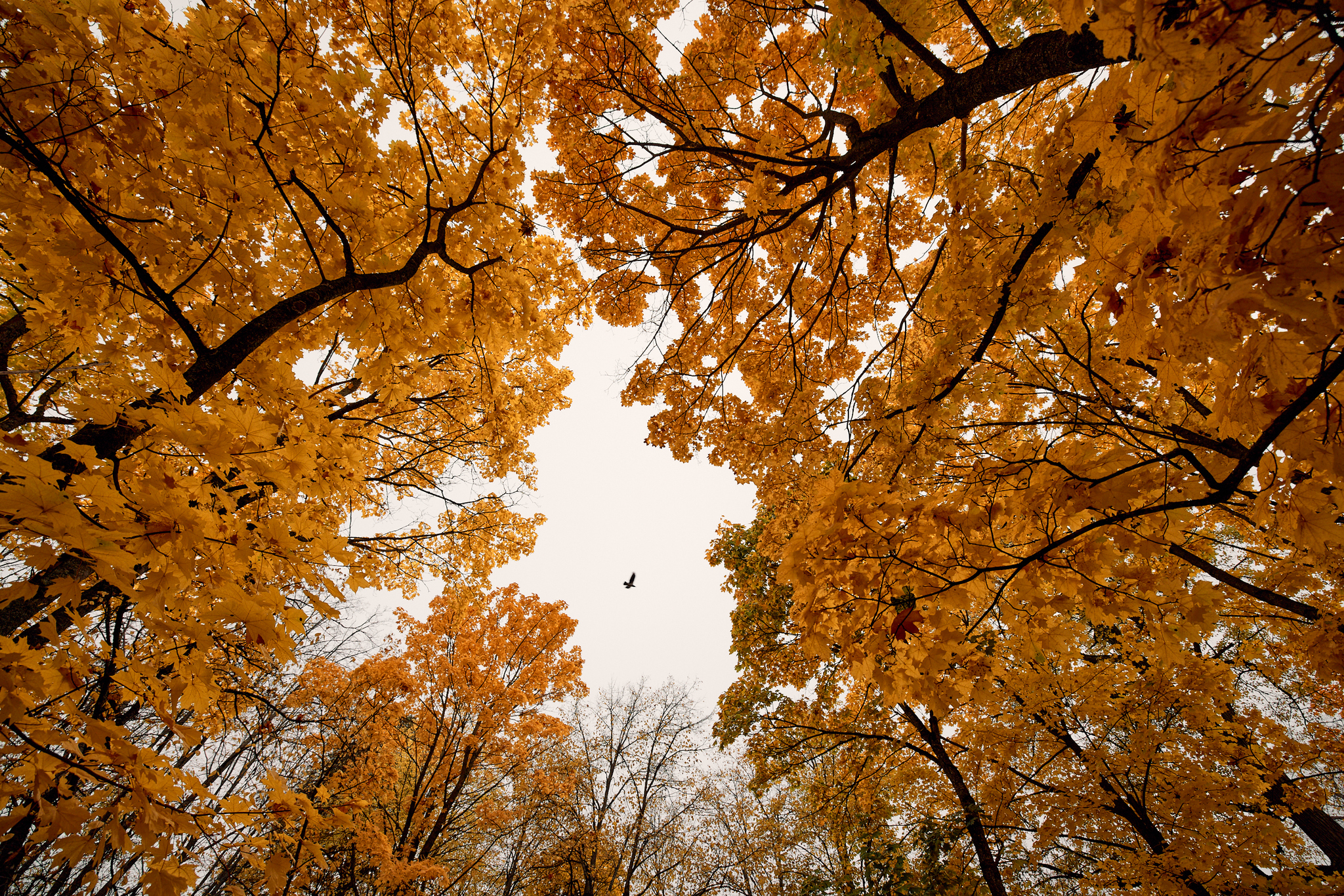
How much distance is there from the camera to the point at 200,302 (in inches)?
91.7

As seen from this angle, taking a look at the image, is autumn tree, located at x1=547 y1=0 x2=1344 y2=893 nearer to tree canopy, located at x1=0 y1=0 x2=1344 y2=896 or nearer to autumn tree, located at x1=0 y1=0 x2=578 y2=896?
tree canopy, located at x1=0 y1=0 x2=1344 y2=896

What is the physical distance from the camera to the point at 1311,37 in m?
0.79

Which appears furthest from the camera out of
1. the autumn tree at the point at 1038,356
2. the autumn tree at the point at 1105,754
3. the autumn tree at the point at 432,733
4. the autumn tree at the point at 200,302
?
the autumn tree at the point at 432,733

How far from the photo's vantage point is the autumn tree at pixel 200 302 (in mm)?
1347

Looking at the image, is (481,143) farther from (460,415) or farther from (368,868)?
(368,868)

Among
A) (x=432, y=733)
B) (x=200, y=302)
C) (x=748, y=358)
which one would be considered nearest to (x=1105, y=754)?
(x=748, y=358)

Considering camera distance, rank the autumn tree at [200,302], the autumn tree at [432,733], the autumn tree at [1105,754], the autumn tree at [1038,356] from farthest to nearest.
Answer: the autumn tree at [432,733] < the autumn tree at [1105,754] < the autumn tree at [200,302] < the autumn tree at [1038,356]

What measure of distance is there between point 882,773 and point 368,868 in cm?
906

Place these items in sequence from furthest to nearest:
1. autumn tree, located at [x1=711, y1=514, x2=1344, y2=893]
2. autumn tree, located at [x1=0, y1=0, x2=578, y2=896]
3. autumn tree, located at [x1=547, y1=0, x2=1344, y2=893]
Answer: autumn tree, located at [x1=711, y1=514, x2=1344, y2=893] → autumn tree, located at [x1=0, y1=0, x2=578, y2=896] → autumn tree, located at [x1=547, y1=0, x2=1344, y2=893]

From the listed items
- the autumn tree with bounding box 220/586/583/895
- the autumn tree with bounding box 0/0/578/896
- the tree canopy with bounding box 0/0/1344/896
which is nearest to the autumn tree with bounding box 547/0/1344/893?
the tree canopy with bounding box 0/0/1344/896

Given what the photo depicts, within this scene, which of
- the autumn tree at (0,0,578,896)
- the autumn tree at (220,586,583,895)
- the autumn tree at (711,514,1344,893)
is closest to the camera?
the autumn tree at (0,0,578,896)

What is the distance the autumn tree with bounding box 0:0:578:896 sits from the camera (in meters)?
1.35

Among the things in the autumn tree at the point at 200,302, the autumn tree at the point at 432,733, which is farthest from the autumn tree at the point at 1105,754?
the autumn tree at the point at 432,733

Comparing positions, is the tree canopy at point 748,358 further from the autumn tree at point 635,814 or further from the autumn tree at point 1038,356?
the autumn tree at point 635,814
